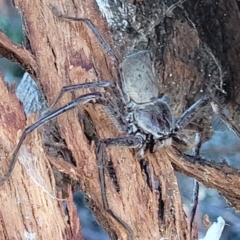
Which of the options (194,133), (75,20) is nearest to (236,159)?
(194,133)

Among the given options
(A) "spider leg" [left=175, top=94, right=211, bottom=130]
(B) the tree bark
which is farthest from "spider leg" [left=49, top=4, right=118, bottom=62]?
(A) "spider leg" [left=175, top=94, right=211, bottom=130]

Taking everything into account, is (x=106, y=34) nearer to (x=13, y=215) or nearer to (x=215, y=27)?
(x=215, y=27)

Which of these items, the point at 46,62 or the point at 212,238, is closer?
the point at 46,62

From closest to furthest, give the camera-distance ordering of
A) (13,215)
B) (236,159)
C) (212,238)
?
1. (13,215)
2. (212,238)
3. (236,159)

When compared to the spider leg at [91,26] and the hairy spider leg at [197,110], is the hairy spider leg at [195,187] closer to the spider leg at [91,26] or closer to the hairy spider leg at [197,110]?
the hairy spider leg at [197,110]

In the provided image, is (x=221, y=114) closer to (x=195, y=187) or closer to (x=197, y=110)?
(x=197, y=110)

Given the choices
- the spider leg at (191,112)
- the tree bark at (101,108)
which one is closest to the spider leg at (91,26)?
the tree bark at (101,108)

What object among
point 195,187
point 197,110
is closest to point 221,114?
point 197,110

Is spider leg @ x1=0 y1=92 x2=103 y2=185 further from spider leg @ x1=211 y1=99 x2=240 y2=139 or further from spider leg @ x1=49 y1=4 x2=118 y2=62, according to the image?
spider leg @ x1=211 y1=99 x2=240 y2=139
